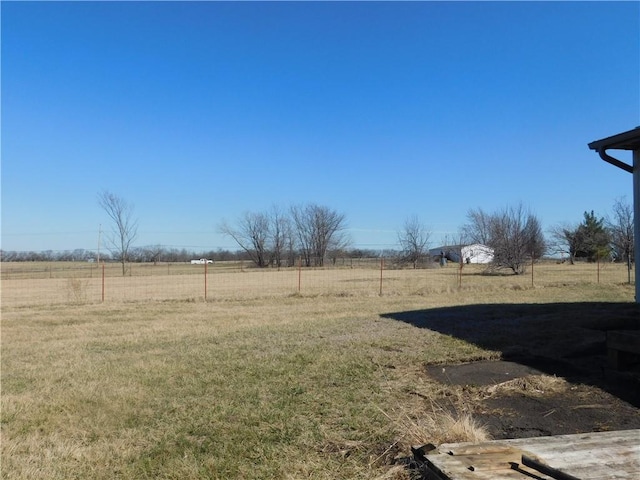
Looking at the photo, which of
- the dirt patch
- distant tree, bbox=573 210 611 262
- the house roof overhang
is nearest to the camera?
the dirt patch

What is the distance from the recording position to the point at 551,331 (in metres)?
8.88

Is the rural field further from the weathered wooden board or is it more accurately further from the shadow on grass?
the weathered wooden board

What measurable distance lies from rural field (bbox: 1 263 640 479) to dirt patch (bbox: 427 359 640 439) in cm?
5

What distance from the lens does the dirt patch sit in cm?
402

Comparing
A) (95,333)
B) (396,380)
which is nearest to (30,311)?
(95,333)

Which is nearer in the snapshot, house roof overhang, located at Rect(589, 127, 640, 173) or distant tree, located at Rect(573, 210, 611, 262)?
house roof overhang, located at Rect(589, 127, 640, 173)

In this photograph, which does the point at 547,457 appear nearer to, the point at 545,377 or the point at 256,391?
the point at 545,377

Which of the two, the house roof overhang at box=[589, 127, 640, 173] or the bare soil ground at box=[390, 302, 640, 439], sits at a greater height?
the house roof overhang at box=[589, 127, 640, 173]

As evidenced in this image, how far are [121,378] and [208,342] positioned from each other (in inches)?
104

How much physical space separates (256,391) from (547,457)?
3269 millimetres

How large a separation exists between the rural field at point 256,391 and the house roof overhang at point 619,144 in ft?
10.2

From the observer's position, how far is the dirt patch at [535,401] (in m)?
4.02

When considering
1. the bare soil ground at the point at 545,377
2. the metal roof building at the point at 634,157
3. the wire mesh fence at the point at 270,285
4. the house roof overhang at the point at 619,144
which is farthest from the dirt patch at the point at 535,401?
the wire mesh fence at the point at 270,285

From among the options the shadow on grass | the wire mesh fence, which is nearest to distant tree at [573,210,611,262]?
the wire mesh fence
